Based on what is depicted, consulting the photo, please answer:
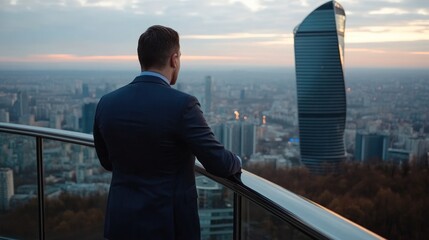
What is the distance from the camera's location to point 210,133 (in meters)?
1.28

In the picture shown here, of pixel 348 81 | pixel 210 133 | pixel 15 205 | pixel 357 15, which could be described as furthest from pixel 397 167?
pixel 357 15

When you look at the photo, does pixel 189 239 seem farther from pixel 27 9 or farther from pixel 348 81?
pixel 348 81

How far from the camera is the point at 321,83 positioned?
87.0ft

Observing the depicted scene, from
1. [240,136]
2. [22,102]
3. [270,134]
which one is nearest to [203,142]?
[22,102]

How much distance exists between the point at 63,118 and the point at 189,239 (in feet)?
34.7

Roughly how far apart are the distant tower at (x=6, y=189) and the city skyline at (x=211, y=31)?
1175cm

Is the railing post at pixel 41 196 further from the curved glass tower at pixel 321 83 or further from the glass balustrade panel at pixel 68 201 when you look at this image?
the curved glass tower at pixel 321 83

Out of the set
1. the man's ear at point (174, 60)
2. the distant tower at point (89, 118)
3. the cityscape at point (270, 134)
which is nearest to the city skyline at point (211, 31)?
the cityscape at point (270, 134)

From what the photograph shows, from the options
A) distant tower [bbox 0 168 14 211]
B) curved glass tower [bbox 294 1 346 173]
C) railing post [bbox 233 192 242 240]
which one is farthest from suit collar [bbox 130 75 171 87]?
curved glass tower [bbox 294 1 346 173]

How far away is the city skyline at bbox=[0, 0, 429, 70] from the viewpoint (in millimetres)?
20688

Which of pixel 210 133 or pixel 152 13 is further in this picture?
pixel 152 13

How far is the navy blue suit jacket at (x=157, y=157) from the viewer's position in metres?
1.28

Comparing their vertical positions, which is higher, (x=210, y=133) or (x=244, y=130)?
(x=210, y=133)

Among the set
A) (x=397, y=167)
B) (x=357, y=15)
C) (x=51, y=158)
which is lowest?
(x=397, y=167)
